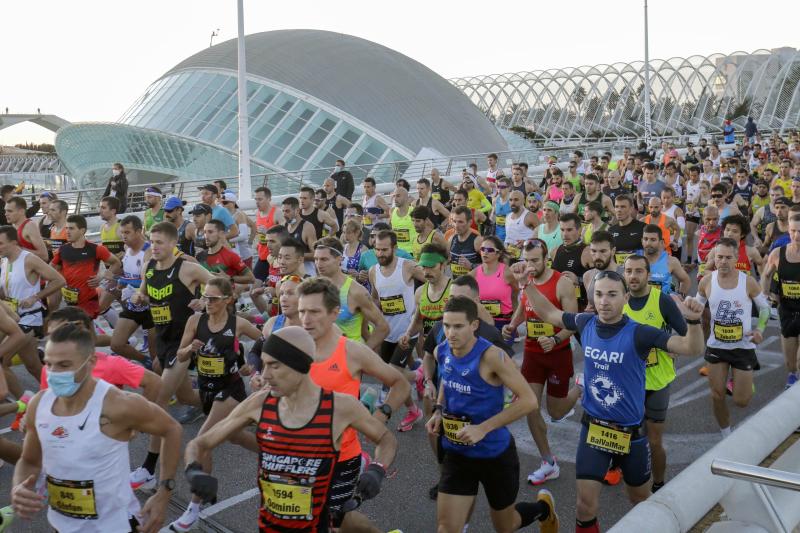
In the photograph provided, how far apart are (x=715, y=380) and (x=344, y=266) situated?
4192 millimetres

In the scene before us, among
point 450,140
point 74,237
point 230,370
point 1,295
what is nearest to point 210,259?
point 74,237

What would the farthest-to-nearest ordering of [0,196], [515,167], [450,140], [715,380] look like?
[450,140] → [515,167] → [0,196] → [715,380]

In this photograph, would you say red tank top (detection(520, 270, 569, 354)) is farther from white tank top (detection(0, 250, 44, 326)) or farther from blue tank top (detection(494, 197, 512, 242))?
blue tank top (detection(494, 197, 512, 242))

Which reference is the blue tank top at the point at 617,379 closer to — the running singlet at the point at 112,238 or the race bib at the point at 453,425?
the race bib at the point at 453,425

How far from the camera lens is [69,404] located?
326cm

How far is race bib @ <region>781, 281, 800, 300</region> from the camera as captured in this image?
6781mm

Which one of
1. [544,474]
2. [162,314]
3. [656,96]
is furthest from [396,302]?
[656,96]

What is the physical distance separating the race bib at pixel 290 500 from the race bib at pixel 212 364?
7.93 ft

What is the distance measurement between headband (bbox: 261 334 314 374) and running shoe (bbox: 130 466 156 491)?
8.92ft

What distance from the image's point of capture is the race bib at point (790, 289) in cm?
678

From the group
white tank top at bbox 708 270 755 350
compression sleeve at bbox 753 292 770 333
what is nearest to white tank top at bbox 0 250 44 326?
white tank top at bbox 708 270 755 350

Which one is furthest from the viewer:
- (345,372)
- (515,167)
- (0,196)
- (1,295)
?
(515,167)

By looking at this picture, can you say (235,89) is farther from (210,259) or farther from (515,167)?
(210,259)

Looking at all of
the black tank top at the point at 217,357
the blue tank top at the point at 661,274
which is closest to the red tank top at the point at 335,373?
the black tank top at the point at 217,357
